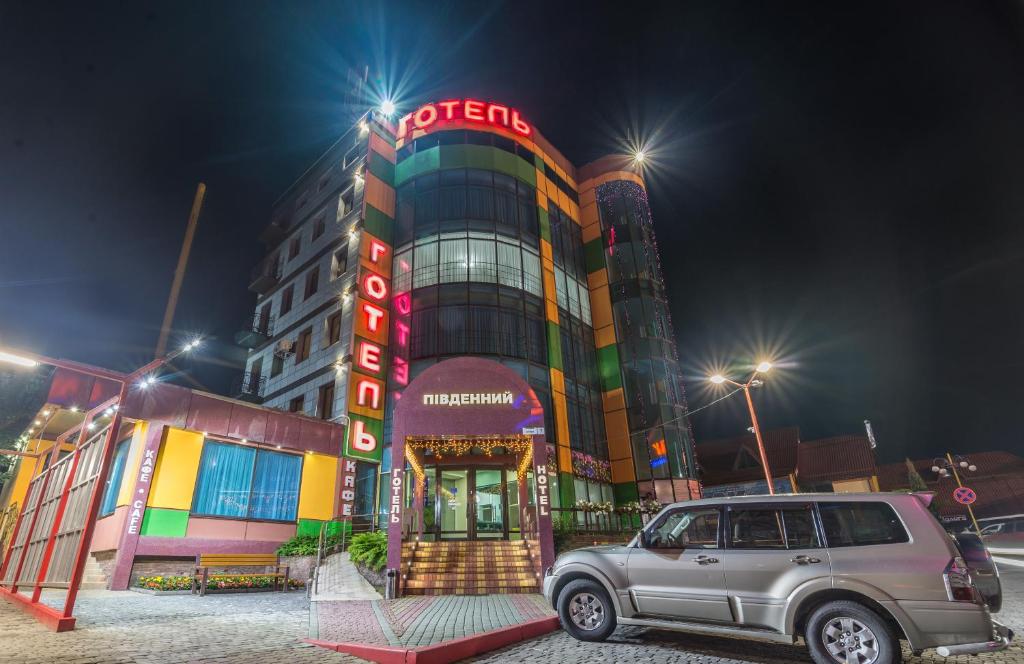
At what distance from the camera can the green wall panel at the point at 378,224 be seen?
2640 centimetres

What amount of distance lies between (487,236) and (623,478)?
15.3m

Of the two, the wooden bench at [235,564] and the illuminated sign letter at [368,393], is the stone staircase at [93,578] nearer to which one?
the wooden bench at [235,564]

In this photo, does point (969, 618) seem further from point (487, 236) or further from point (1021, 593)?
point (487, 236)

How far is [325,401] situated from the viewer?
79.4ft

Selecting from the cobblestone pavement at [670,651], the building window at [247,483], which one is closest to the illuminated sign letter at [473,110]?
the building window at [247,483]

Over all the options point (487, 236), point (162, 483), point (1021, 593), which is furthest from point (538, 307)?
point (1021, 593)

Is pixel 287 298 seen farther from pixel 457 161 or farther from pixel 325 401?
pixel 457 161

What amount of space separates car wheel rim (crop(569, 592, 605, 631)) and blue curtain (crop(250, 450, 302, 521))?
1619 cm

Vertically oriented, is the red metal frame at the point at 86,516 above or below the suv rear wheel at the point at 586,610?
above

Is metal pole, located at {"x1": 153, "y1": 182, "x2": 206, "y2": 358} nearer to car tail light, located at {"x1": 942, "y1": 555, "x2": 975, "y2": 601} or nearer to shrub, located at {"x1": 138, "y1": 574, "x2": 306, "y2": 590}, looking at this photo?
shrub, located at {"x1": 138, "y1": 574, "x2": 306, "y2": 590}

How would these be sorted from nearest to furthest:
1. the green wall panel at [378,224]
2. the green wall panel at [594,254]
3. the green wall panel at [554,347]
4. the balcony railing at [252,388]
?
the green wall panel at [554,347]
the green wall panel at [378,224]
the balcony railing at [252,388]
the green wall panel at [594,254]

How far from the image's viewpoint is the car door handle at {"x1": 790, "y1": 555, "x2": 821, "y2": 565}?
5293 millimetres

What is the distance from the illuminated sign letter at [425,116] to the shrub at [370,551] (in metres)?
24.4

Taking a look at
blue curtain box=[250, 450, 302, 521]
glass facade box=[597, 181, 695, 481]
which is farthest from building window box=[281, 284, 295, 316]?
glass facade box=[597, 181, 695, 481]
